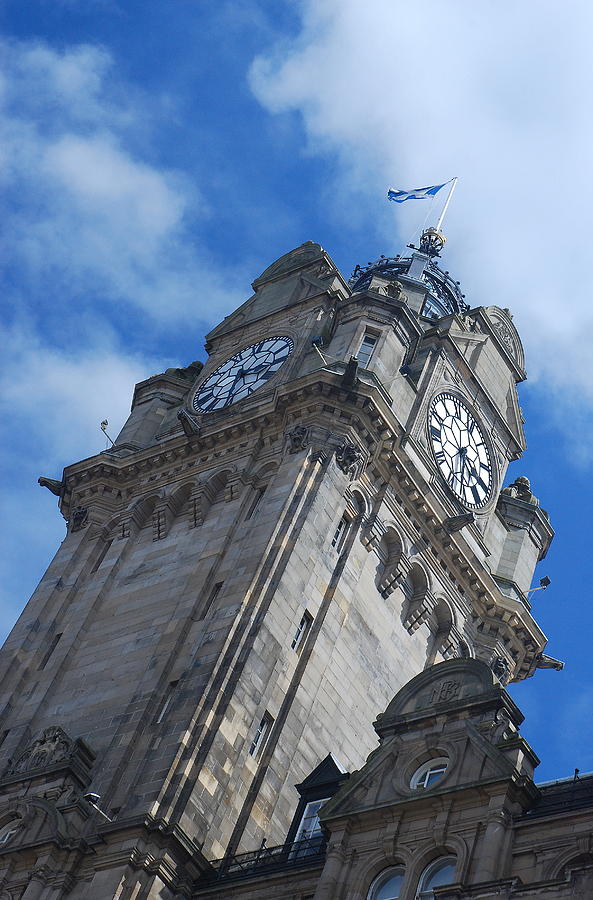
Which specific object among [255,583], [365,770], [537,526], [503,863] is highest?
[537,526]

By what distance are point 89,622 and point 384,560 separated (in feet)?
31.8

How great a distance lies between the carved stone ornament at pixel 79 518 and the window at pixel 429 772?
24.3m

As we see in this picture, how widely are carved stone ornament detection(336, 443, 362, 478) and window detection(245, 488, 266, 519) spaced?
8.65ft

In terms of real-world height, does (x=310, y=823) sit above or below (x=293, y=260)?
below

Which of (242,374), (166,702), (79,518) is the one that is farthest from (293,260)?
(166,702)

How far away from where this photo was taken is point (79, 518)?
6028 cm

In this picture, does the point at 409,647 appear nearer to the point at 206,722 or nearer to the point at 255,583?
the point at 255,583

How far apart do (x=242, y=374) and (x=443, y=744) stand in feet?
88.6

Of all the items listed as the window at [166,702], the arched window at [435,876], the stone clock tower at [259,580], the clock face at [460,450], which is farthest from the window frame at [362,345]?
the arched window at [435,876]

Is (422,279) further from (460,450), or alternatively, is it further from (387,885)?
(387,885)

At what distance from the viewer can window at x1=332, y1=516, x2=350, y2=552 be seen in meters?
54.1

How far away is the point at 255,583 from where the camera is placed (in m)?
49.9

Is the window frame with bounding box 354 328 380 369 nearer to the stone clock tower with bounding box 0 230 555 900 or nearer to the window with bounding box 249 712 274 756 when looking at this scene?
the stone clock tower with bounding box 0 230 555 900

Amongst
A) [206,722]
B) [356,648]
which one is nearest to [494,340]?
[356,648]
